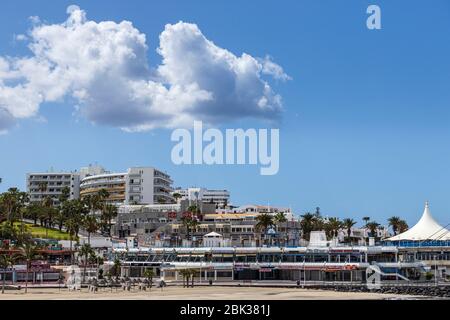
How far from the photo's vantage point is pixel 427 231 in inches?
4343

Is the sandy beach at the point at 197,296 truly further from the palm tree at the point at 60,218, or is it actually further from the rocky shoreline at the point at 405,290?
the palm tree at the point at 60,218

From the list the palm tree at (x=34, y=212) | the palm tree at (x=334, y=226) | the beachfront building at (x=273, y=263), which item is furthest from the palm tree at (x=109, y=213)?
the palm tree at (x=334, y=226)

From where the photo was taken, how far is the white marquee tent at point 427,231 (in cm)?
10906

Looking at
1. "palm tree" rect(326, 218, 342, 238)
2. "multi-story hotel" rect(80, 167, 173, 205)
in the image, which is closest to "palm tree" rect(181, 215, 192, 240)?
"palm tree" rect(326, 218, 342, 238)

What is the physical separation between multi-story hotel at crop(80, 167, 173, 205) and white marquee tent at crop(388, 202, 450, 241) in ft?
275

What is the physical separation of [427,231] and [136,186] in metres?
90.2

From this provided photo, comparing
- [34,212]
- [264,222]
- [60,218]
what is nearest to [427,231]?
[264,222]

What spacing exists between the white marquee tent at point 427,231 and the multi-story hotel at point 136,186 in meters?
83.8

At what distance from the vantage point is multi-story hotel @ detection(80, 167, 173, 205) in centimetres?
18188

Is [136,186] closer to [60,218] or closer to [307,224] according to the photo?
[60,218]

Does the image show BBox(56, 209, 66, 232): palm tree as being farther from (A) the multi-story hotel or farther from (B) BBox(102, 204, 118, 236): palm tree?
(A) the multi-story hotel
